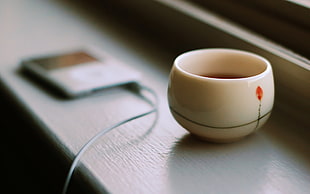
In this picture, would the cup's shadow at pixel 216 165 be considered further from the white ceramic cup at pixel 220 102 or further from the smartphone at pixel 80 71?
the smartphone at pixel 80 71

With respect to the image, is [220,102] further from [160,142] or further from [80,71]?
[80,71]

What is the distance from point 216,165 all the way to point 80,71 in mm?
274

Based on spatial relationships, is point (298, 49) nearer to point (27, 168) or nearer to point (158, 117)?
point (158, 117)

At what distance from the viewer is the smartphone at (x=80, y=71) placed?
0.59m

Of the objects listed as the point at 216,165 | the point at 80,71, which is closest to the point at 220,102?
the point at 216,165

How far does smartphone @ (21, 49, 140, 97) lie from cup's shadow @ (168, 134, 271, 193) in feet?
0.54

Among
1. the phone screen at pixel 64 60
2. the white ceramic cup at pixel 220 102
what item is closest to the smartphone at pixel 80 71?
the phone screen at pixel 64 60

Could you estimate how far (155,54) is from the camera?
0.72 meters

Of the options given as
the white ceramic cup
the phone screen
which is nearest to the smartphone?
the phone screen

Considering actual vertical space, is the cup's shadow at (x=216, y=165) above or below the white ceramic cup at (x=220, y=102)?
below

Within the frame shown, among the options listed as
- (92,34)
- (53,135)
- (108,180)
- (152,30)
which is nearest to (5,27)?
(92,34)

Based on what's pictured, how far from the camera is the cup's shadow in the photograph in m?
0.41

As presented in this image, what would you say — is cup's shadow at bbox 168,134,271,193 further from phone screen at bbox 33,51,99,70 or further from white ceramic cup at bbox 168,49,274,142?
phone screen at bbox 33,51,99,70

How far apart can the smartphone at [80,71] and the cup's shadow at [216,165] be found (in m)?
0.16
